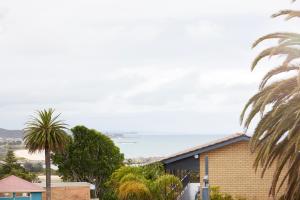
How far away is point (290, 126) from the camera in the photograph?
20.8 m

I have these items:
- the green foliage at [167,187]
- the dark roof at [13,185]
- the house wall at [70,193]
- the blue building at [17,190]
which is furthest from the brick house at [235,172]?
the house wall at [70,193]

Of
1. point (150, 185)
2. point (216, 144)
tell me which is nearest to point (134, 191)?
point (150, 185)

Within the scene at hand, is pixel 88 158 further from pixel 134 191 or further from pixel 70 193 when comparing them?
pixel 134 191

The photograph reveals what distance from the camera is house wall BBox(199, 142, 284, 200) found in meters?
30.2

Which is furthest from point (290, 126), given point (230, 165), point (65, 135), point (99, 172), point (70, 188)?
point (99, 172)

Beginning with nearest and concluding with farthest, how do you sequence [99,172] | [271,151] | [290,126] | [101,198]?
[290,126] → [271,151] → [101,198] → [99,172]

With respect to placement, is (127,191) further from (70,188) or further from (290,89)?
(70,188)

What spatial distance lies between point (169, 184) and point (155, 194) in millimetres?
1092

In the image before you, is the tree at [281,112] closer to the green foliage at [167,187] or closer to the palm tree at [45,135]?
the green foliage at [167,187]

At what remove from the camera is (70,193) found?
172 feet

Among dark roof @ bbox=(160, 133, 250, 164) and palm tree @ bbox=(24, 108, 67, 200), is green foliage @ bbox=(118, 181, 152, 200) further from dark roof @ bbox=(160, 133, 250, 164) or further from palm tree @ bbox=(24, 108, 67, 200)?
palm tree @ bbox=(24, 108, 67, 200)

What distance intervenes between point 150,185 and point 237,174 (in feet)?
15.2

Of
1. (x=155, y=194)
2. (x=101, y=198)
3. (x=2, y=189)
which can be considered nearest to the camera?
(x=155, y=194)

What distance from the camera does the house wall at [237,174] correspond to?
3019 centimetres
